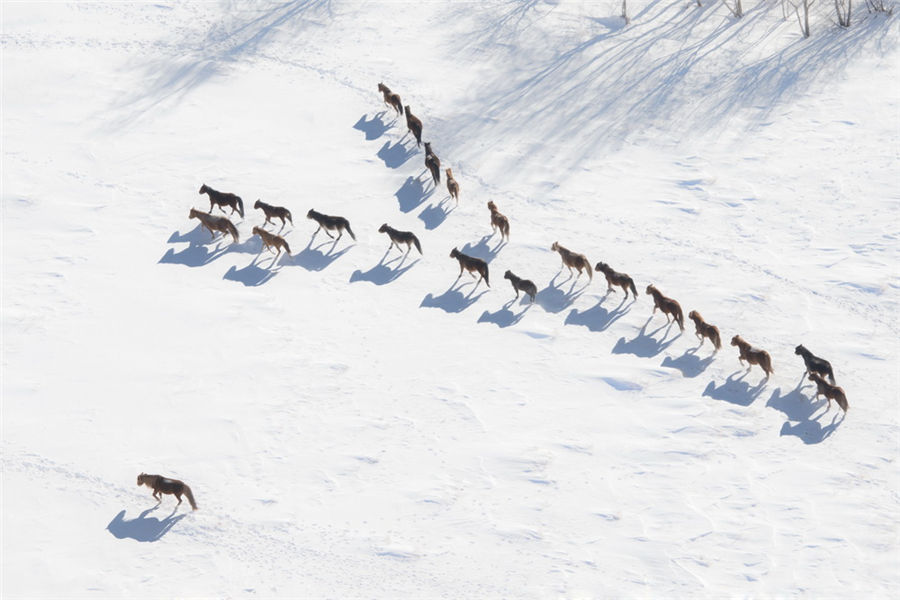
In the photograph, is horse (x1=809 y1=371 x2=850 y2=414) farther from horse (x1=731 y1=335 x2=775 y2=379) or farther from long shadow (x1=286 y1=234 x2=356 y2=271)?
long shadow (x1=286 y1=234 x2=356 y2=271)

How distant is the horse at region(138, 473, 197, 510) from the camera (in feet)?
51.0

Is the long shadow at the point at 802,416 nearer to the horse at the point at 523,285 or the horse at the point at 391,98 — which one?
the horse at the point at 523,285

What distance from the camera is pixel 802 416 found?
17.1 metres

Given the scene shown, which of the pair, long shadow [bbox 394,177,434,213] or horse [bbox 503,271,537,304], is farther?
long shadow [bbox 394,177,434,213]

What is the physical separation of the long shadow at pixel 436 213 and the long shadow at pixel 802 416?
7.83 meters

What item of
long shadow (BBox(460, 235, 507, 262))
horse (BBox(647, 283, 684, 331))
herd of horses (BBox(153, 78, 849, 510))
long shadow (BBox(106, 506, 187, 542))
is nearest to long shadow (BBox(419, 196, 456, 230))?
herd of horses (BBox(153, 78, 849, 510))

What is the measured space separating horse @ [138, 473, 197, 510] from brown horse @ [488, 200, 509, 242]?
27.5 ft

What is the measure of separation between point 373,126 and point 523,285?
7.35m

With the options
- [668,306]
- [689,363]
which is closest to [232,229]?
[668,306]

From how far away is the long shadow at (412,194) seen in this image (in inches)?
883

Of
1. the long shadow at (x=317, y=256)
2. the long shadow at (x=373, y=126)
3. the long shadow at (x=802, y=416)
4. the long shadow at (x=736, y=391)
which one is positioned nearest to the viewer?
the long shadow at (x=802, y=416)

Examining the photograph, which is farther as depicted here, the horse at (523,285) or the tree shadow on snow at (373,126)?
the tree shadow on snow at (373,126)

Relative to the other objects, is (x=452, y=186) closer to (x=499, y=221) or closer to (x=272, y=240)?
(x=499, y=221)

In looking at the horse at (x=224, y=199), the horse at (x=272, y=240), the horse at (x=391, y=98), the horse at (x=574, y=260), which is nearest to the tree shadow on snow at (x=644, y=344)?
the horse at (x=574, y=260)
